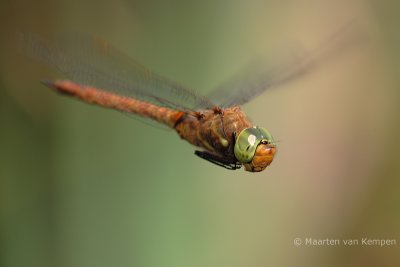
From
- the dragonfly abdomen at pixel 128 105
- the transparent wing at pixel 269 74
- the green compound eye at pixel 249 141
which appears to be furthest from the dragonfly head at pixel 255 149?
the dragonfly abdomen at pixel 128 105

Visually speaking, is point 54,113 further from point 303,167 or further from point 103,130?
point 303,167

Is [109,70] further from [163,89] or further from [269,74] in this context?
[269,74]

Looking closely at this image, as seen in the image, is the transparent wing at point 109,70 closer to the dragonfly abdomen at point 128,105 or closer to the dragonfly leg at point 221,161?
the dragonfly abdomen at point 128,105

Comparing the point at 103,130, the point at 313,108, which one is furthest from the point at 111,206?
the point at 313,108

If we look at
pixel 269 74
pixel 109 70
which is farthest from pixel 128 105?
pixel 269 74

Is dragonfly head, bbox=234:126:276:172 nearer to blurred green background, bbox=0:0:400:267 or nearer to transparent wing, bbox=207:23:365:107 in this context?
transparent wing, bbox=207:23:365:107
